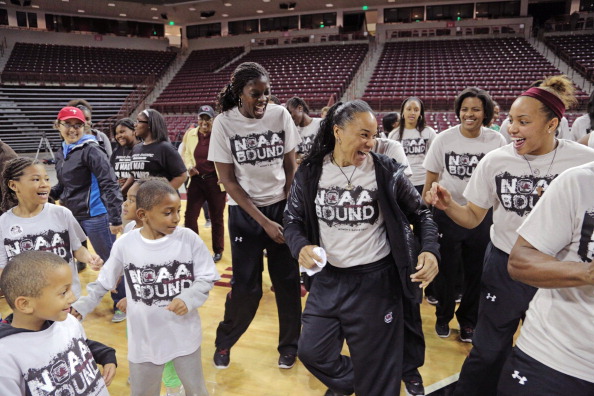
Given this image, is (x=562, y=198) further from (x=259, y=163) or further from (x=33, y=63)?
(x=33, y=63)

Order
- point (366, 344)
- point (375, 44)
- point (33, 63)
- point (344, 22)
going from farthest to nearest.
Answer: point (344, 22), point (375, 44), point (33, 63), point (366, 344)

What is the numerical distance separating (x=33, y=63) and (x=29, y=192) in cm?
2075

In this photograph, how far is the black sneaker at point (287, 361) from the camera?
2.79m

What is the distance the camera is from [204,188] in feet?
15.4

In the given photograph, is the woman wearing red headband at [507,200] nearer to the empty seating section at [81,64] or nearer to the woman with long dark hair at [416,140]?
the woman with long dark hair at [416,140]

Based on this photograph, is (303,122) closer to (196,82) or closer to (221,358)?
(221,358)

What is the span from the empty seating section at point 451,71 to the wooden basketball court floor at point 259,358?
11.5 m

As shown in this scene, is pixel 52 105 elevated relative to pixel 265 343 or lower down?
elevated

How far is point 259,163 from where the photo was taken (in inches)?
105

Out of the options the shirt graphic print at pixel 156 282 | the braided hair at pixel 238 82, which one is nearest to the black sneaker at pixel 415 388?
the shirt graphic print at pixel 156 282

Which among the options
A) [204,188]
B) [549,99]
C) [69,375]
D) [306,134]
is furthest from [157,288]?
[306,134]

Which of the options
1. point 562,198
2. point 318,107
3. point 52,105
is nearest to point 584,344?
point 562,198

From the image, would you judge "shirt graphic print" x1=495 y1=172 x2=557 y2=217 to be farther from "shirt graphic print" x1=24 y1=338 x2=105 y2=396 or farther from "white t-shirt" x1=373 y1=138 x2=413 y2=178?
"shirt graphic print" x1=24 y1=338 x2=105 y2=396

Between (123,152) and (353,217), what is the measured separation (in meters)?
2.54
